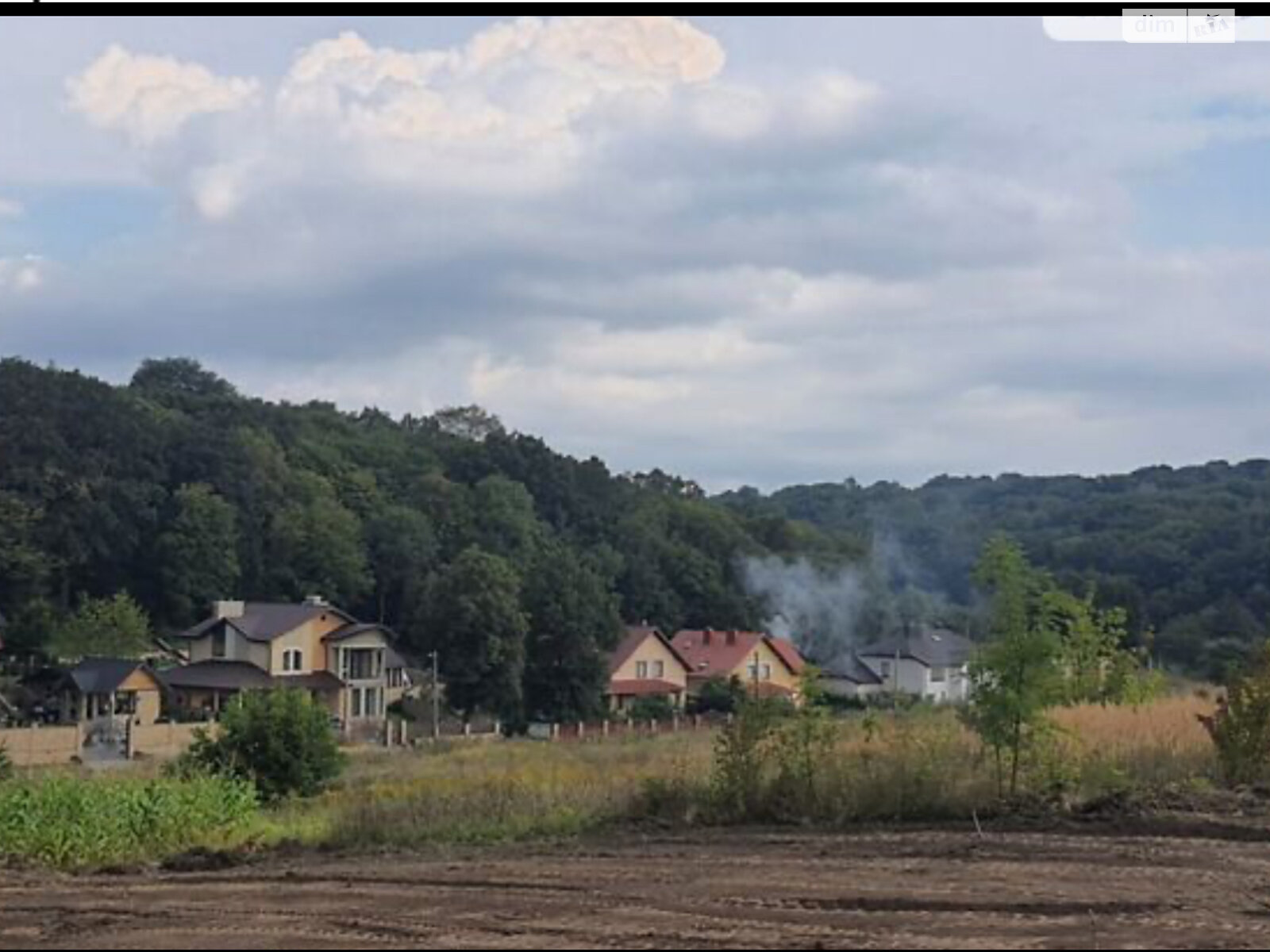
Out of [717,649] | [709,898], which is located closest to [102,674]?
[717,649]

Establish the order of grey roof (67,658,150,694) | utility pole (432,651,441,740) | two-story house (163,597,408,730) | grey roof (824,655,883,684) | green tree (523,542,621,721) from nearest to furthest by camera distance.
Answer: grey roof (67,658,150,694) → utility pole (432,651,441,740) → green tree (523,542,621,721) → two-story house (163,597,408,730) → grey roof (824,655,883,684)

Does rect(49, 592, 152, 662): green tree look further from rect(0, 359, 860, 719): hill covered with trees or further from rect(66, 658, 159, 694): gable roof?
rect(66, 658, 159, 694): gable roof

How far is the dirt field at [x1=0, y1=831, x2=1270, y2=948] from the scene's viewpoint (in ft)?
26.1

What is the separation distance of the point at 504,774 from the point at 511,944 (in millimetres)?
12107

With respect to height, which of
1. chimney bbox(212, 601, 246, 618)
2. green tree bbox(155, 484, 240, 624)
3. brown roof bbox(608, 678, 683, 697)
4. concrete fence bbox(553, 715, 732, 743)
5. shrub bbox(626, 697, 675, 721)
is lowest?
concrete fence bbox(553, 715, 732, 743)

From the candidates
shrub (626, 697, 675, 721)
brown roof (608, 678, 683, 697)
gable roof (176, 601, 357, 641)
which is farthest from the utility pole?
brown roof (608, 678, 683, 697)

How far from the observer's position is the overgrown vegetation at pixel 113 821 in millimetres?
14055

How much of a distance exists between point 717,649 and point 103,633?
2064 centimetres

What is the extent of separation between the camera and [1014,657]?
44.9 feet

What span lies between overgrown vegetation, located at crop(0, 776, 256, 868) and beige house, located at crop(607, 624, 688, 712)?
32.6 meters

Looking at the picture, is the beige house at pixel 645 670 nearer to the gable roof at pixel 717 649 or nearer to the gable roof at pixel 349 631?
the gable roof at pixel 717 649

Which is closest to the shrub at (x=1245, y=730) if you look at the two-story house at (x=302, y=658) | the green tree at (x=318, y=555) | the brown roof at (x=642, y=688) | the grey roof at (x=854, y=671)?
the brown roof at (x=642, y=688)

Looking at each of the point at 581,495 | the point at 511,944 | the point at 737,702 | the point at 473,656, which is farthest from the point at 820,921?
the point at 581,495

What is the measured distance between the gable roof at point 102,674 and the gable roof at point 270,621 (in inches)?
220
